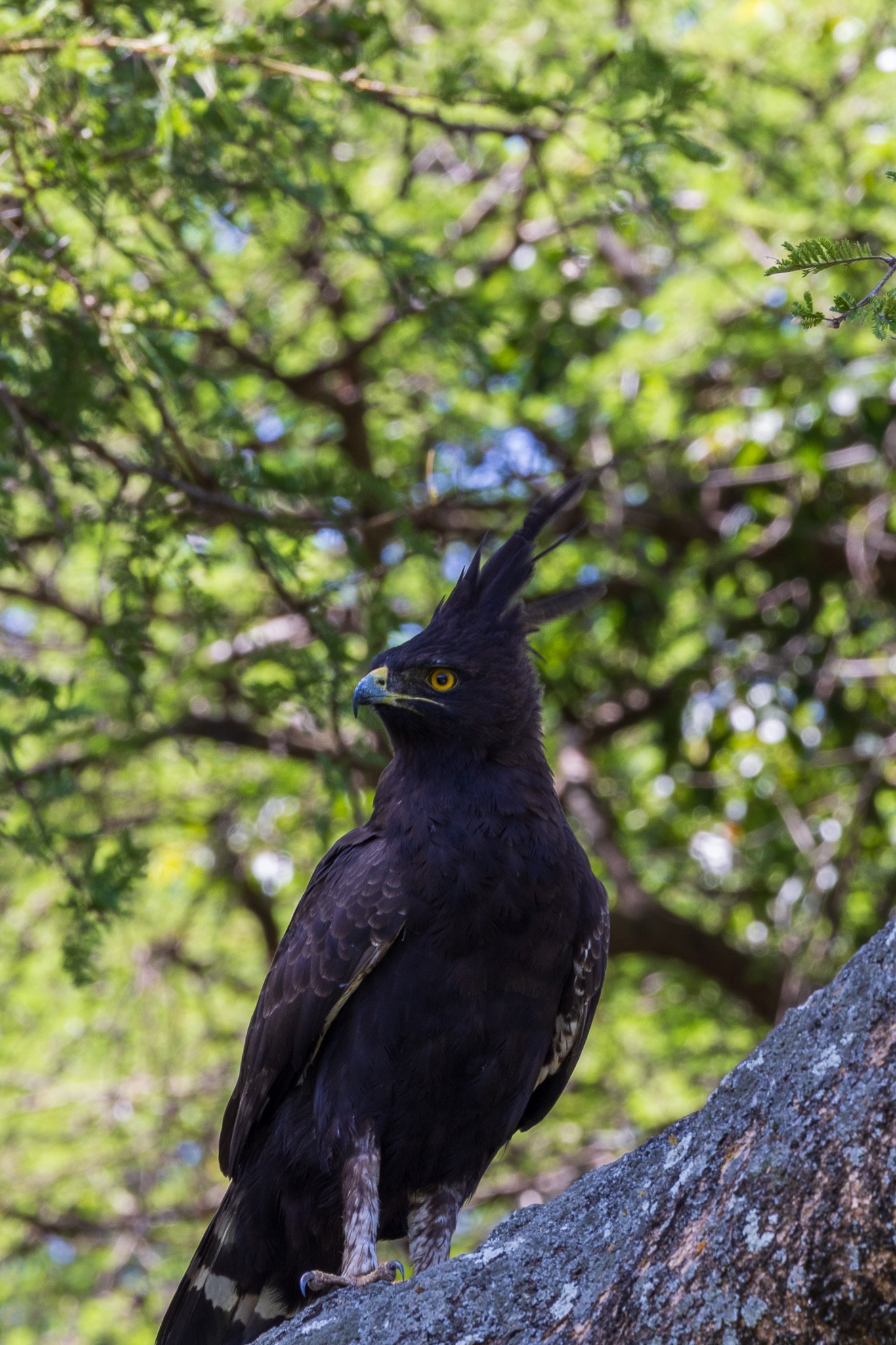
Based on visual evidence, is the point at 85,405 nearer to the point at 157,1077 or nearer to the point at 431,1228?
the point at 431,1228

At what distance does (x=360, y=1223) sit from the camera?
4004 millimetres

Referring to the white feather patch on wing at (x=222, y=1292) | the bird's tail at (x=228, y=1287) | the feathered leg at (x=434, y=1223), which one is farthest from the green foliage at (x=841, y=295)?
the white feather patch on wing at (x=222, y=1292)

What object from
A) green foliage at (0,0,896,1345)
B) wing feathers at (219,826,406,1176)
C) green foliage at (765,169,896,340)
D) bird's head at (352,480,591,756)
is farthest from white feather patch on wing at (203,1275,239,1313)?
green foliage at (765,169,896,340)

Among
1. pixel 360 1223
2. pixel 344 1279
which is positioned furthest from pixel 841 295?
pixel 360 1223

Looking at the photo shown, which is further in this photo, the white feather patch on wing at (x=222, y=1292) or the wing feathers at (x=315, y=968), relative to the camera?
the white feather patch on wing at (x=222, y=1292)

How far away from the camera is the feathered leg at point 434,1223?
14.5ft

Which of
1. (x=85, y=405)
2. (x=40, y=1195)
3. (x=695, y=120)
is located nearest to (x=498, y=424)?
(x=695, y=120)

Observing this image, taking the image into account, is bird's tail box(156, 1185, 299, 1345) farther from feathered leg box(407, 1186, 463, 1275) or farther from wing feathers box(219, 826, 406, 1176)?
feathered leg box(407, 1186, 463, 1275)

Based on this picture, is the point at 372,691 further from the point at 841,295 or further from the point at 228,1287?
the point at 841,295

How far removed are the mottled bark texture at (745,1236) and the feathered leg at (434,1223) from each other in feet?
4.36

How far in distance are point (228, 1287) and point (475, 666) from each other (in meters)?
2.14

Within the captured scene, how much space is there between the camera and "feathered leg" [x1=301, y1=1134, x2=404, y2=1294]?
369cm

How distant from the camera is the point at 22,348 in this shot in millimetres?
5258

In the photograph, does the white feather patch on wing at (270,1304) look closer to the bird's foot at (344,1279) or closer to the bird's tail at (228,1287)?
the bird's tail at (228,1287)
